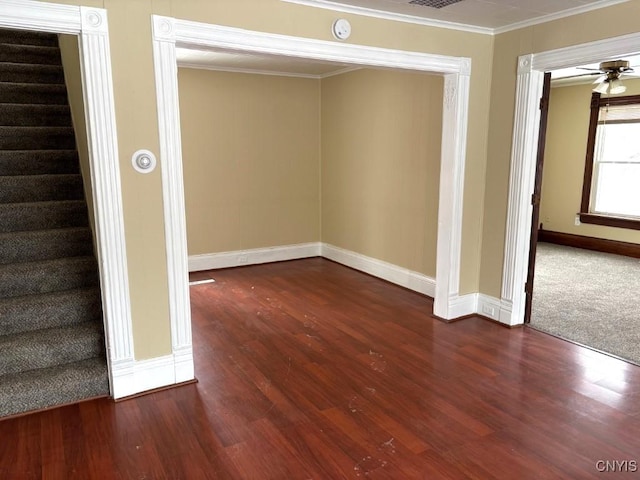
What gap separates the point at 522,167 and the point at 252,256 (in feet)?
11.9

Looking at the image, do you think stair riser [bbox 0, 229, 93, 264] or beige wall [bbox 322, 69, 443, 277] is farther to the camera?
beige wall [bbox 322, 69, 443, 277]

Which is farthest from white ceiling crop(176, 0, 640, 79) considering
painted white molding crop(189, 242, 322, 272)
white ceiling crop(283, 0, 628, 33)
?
painted white molding crop(189, 242, 322, 272)

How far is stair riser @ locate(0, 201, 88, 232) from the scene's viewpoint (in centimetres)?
355

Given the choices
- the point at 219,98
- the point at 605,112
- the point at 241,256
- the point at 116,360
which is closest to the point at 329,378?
the point at 116,360

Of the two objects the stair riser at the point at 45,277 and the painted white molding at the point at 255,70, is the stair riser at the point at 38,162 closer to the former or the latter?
the stair riser at the point at 45,277

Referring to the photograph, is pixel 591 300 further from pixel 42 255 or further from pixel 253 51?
pixel 42 255

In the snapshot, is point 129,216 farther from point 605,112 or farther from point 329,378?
point 605,112

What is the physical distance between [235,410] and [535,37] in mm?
3458

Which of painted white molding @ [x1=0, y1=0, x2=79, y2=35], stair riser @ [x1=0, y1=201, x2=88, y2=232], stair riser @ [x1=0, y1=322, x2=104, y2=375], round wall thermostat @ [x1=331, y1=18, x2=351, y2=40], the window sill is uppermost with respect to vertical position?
round wall thermostat @ [x1=331, y1=18, x2=351, y2=40]

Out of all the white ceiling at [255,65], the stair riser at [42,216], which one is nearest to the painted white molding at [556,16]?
the white ceiling at [255,65]

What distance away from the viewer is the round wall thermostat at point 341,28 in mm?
3246

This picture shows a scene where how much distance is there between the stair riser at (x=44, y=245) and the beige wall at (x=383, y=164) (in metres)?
3.16

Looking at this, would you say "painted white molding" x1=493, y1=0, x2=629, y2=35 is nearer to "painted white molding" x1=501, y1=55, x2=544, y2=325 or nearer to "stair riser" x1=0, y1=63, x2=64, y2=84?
"painted white molding" x1=501, y1=55, x2=544, y2=325

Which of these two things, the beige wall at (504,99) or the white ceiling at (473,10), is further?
the beige wall at (504,99)
